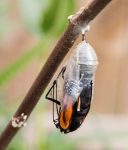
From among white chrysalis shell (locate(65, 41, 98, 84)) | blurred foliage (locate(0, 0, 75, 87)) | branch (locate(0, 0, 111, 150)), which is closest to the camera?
branch (locate(0, 0, 111, 150))

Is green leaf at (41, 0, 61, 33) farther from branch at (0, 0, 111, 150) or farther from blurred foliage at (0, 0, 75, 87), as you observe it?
branch at (0, 0, 111, 150)

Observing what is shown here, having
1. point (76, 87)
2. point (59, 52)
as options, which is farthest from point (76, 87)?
point (59, 52)

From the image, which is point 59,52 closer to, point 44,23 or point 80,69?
point 80,69

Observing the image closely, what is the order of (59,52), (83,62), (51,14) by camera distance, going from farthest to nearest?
(51,14) < (83,62) < (59,52)

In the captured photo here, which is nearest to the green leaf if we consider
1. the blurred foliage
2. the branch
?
the blurred foliage

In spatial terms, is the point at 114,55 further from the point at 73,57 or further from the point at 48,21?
the point at 73,57

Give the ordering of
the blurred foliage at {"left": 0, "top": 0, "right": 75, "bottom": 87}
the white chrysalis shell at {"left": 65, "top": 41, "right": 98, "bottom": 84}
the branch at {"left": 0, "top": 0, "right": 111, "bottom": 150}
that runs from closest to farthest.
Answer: the branch at {"left": 0, "top": 0, "right": 111, "bottom": 150}
the white chrysalis shell at {"left": 65, "top": 41, "right": 98, "bottom": 84}
the blurred foliage at {"left": 0, "top": 0, "right": 75, "bottom": 87}

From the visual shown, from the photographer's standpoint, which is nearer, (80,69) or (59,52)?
(59,52)

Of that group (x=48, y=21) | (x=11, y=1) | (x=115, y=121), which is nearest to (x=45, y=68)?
(x=48, y=21)

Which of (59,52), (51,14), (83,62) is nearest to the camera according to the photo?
(59,52)
